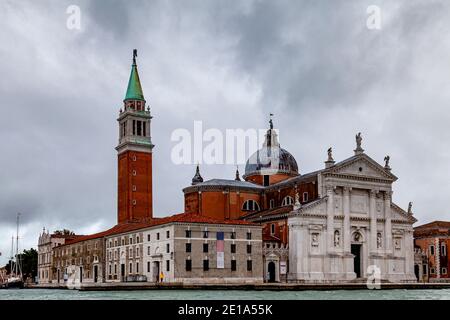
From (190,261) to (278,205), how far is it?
14364 mm

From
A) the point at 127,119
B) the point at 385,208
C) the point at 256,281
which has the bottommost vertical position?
the point at 256,281

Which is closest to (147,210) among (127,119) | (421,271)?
(127,119)

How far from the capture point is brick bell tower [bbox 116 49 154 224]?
61.5 meters

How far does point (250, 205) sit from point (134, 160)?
11.0 m

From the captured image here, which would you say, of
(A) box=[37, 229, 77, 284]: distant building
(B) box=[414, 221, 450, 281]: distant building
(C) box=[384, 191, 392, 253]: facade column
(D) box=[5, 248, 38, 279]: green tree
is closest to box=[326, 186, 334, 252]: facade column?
(C) box=[384, 191, 392, 253]: facade column

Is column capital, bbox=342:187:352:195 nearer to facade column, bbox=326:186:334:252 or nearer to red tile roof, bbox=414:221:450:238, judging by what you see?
facade column, bbox=326:186:334:252

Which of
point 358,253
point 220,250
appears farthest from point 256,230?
point 358,253

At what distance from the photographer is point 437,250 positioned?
62.4 m

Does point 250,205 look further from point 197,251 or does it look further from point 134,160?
point 197,251

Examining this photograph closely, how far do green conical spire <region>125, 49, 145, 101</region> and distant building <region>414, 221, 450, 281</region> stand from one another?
27655 millimetres

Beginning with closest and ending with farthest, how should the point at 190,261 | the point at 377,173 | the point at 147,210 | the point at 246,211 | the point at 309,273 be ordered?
the point at 190,261, the point at 309,273, the point at 377,173, the point at 246,211, the point at 147,210

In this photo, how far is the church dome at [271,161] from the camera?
64.0 meters

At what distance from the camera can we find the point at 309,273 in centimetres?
4922
